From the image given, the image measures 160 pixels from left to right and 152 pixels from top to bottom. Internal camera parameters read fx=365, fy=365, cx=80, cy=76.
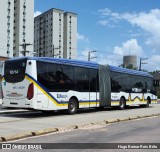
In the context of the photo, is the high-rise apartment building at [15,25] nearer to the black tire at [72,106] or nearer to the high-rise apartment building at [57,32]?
the high-rise apartment building at [57,32]

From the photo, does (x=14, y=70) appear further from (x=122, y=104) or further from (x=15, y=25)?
(x=15, y=25)

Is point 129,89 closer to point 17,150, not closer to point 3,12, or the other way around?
point 17,150

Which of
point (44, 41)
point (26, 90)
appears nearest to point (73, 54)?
point (44, 41)

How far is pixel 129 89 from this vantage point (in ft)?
94.3

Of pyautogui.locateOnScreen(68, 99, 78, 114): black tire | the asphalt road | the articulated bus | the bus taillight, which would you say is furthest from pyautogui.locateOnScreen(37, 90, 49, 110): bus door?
the asphalt road

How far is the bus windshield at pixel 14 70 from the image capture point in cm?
1914

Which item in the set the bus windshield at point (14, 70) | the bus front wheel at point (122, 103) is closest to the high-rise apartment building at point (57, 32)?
the bus front wheel at point (122, 103)

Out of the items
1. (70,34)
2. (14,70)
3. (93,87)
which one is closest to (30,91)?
(14,70)

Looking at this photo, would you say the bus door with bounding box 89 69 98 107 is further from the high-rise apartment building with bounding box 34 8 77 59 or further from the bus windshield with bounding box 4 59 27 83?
the high-rise apartment building with bounding box 34 8 77 59

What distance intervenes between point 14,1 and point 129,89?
437ft

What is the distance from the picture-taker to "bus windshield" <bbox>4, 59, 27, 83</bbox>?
19138 millimetres

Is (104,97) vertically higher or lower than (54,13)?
lower

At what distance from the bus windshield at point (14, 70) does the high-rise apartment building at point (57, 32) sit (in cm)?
12442

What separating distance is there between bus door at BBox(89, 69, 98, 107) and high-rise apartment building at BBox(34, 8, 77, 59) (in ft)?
395
